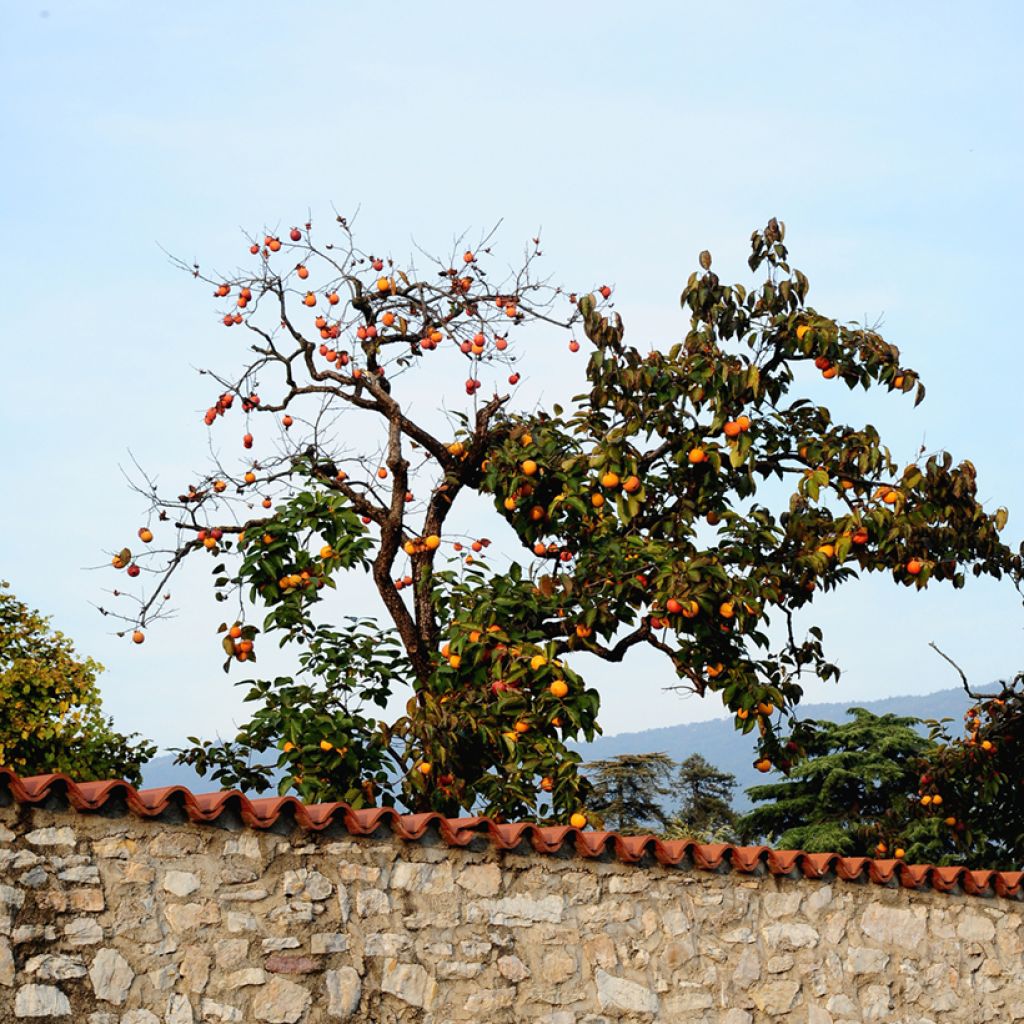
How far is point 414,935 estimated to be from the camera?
564cm

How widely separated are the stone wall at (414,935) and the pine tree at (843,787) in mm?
15585

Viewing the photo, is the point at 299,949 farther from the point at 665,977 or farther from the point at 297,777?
the point at 297,777

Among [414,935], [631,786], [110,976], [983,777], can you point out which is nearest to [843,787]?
[631,786]

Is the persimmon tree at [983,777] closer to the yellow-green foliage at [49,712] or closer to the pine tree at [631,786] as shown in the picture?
the yellow-green foliage at [49,712]

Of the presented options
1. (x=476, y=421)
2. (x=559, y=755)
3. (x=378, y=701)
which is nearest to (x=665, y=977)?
(x=559, y=755)

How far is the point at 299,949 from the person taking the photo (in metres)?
5.38

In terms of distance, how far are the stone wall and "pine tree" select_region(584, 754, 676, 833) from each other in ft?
68.2

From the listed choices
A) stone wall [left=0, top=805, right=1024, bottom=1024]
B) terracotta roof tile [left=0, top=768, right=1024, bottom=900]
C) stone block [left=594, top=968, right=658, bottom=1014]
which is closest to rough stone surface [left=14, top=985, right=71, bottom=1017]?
stone wall [left=0, top=805, right=1024, bottom=1024]

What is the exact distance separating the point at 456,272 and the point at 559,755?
11.8 ft

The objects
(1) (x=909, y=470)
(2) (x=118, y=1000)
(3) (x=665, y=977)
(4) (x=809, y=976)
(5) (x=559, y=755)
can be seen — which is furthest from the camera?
(1) (x=909, y=470)

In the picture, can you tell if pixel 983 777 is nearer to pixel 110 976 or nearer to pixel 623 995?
pixel 623 995

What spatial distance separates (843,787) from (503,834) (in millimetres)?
18855

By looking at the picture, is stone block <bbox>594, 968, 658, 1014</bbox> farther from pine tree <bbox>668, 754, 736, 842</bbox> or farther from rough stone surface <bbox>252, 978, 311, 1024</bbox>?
pine tree <bbox>668, 754, 736, 842</bbox>

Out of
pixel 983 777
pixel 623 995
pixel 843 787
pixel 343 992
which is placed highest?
pixel 983 777
